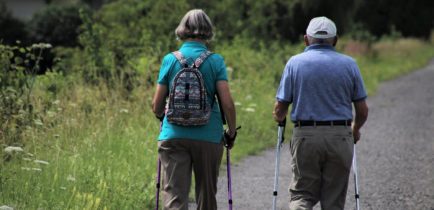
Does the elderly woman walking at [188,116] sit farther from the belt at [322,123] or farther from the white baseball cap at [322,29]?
the white baseball cap at [322,29]

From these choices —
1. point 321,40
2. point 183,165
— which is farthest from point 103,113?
point 321,40

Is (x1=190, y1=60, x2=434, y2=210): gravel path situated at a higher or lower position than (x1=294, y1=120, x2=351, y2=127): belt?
lower

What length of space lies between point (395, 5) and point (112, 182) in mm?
36715

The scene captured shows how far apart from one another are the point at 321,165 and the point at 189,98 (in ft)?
3.25

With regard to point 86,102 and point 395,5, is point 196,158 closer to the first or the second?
point 86,102

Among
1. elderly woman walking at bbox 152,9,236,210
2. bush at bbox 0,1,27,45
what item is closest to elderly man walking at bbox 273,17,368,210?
elderly woman walking at bbox 152,9,236,210

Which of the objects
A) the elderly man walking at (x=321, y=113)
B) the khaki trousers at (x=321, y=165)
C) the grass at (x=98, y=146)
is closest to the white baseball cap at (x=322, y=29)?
the elderly man walking at (x=321, y=113)

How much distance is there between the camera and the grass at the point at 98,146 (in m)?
7.03

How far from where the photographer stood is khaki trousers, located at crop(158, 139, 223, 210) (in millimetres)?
5863

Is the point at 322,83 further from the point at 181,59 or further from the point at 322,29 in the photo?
the point at 181,59

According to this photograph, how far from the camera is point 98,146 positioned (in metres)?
9.35

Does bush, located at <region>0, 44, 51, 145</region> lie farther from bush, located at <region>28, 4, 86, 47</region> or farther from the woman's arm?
bush, located at <region>28, 4, 86, 47</region>

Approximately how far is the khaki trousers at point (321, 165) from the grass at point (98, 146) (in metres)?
1.34

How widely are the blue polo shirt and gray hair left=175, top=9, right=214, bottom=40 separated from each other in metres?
0.60
